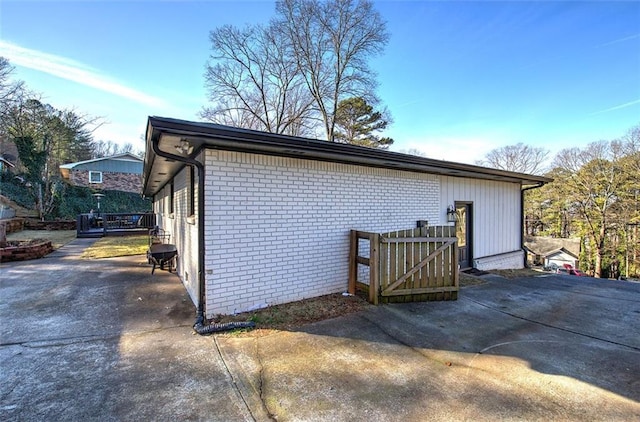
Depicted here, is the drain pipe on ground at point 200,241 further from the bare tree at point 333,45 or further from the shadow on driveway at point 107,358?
the bare tree at point 333,45

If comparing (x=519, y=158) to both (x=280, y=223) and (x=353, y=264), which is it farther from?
(x=280, y=223)

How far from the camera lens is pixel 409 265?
4941 millimetres

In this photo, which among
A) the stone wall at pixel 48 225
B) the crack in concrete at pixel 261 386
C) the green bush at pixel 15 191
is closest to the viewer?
the crack in concrete at pixel 261 386

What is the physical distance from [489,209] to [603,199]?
1846cm

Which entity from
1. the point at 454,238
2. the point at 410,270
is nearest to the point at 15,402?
the point at 410,270

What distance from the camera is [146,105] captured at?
12.1 metres

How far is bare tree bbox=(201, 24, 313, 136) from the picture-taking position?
1855cm

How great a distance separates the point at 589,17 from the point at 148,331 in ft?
39.2

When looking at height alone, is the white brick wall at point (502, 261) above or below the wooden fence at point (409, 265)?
below

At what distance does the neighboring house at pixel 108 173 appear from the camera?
23641 mm

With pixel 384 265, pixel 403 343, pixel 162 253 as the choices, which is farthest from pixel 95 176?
pixel 403 343

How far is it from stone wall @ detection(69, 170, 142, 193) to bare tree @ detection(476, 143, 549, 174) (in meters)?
32.2

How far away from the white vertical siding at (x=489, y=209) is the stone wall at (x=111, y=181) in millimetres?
25447

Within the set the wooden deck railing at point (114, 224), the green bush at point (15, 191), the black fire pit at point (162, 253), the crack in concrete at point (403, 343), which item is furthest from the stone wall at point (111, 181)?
the crack in concrete at point (403, 343)
